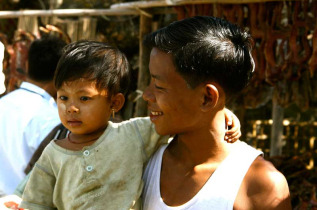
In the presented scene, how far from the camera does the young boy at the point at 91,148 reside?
6.95 ft

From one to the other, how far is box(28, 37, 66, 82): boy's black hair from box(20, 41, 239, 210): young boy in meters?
1.56

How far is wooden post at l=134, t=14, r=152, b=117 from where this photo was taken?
452 cm

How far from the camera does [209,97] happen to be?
6.32 ft

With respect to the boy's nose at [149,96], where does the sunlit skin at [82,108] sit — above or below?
below

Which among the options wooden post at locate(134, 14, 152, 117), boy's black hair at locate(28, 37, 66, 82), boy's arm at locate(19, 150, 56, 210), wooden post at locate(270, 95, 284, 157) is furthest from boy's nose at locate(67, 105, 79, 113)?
wooden post at locate(270, 95, 284, 157)

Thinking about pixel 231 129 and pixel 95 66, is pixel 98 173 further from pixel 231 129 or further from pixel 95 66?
pixel 231 129

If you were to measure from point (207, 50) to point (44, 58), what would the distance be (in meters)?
2.21

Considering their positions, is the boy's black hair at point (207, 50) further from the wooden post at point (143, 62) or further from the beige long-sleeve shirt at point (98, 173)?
the wooden post at point (143, 62)

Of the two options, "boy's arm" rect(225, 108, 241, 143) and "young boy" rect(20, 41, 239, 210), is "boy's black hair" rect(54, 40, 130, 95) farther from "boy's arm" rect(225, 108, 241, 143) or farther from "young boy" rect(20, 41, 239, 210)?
"boy's arm" rect(225, 108, 241, 143)

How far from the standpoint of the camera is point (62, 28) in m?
5.21

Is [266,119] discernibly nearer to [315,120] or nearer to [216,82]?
[315,120]

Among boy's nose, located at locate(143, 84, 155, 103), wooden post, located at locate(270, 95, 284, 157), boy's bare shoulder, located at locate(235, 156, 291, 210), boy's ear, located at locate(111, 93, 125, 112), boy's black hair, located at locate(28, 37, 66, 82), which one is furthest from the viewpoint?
wooden post, located at locate(270, 95, 284, 157)

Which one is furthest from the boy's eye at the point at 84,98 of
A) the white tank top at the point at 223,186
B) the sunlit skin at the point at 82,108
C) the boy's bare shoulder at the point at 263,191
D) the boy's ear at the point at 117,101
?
the boy's bare shoulder at the point at 263,191

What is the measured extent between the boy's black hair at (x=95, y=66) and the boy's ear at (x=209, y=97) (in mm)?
489
